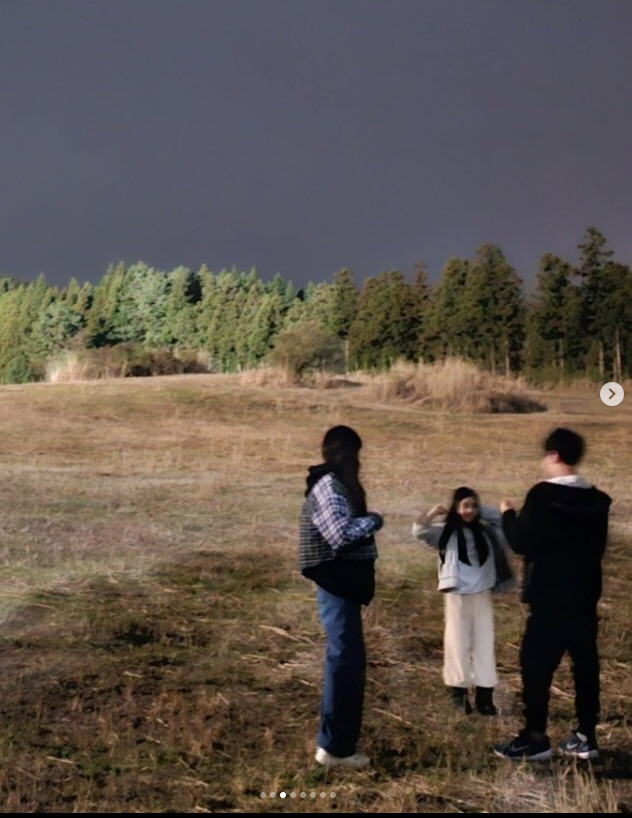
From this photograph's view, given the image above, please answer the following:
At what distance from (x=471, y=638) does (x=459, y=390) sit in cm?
186

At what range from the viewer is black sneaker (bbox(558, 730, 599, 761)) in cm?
316

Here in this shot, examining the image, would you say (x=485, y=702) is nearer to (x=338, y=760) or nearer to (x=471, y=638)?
(x=471, y=638)

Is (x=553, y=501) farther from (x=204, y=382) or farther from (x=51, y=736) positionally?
(x=204, y=382)

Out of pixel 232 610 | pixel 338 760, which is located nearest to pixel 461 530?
pixel 338 760

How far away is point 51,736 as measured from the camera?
3551 millimetres

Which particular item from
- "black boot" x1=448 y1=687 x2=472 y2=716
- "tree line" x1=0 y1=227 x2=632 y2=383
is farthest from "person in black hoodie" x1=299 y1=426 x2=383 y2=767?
"tree line" x1=0 y1=227 x2=632 y2=383

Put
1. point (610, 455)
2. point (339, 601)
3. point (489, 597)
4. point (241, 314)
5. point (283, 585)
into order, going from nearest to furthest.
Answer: point (339, 601) < point (489, 597) < point (283, 585) < point (241, 314) < point (610, 455)

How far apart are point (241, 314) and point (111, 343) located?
0.56m

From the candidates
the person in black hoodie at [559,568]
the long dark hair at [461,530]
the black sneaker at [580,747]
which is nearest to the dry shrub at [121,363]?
the long dark hair at [461,530]

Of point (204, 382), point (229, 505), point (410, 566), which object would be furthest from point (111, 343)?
point (410, 566)

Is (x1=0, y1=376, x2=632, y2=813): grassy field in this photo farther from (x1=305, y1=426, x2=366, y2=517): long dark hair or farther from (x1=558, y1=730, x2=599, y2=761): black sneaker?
(x1=305, y1=426, x2=366, y2=517): long dark hair

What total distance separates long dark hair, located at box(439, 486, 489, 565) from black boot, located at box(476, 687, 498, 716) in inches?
17.2

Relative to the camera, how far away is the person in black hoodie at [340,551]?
2.79 m

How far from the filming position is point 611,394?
5078 mm
